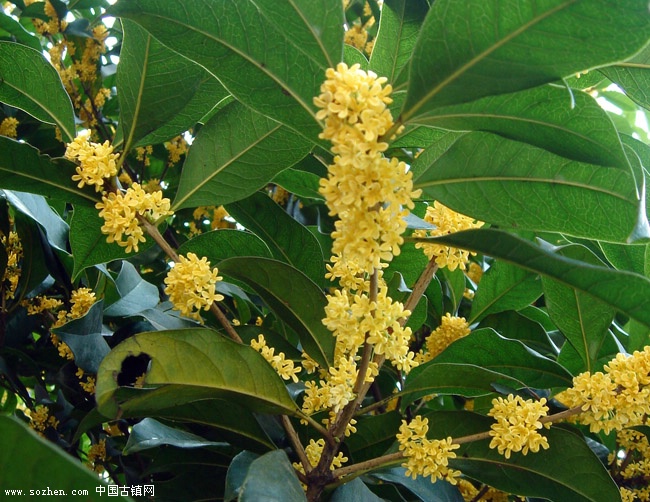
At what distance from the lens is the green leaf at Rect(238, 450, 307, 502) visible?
118 centimetres

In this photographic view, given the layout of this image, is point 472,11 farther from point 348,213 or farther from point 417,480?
point 417,480

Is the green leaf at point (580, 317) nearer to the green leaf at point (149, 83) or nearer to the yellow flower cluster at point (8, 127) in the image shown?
the green leaf at point (149, 83)

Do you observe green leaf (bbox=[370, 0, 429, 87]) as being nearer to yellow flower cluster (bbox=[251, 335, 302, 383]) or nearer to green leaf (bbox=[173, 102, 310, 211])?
green leaf (bbox=[173, 102, 310, 211])

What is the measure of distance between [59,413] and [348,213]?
5.20 ft

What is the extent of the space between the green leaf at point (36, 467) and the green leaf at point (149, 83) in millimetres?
1004

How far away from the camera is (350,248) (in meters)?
1.18

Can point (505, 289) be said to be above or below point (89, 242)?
below

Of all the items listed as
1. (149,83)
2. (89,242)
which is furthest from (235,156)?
(89,242)

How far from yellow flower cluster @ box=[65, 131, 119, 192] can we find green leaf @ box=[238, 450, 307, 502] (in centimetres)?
75

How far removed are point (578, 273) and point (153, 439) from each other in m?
1.02

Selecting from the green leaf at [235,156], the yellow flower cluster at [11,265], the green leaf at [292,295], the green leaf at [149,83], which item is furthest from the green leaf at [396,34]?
the yellow flower cluster at [11,265]

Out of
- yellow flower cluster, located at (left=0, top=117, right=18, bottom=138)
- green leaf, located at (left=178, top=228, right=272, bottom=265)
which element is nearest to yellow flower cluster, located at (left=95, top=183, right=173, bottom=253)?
green leaf, located at (left=178, top=228, right=272, bottom=265)

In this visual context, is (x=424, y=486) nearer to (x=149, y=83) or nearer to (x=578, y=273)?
(x=578, y=273)

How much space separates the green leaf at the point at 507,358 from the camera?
67.9 inches
